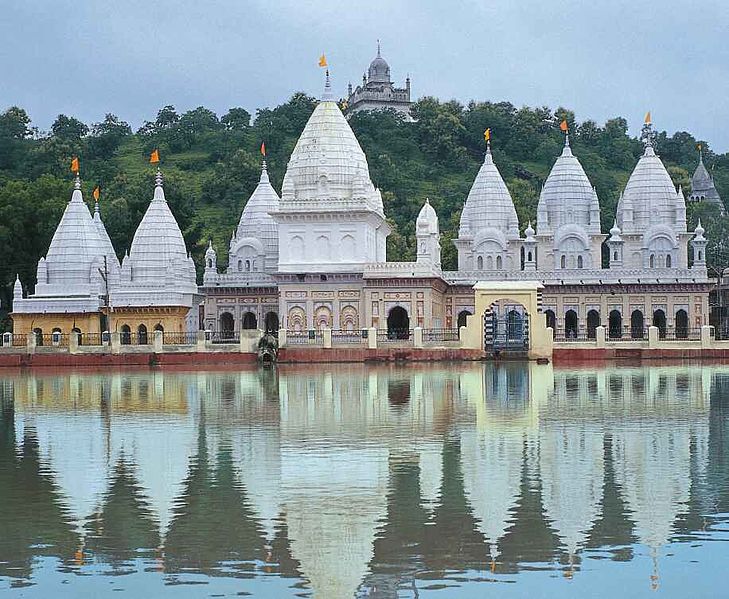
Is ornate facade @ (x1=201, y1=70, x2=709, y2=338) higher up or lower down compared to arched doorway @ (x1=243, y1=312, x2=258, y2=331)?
higher up

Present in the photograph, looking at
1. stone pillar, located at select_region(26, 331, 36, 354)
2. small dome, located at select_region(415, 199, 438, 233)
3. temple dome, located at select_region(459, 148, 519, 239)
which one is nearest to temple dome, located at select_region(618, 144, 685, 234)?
temple dome, located at select_region(459, 148, 519, 239)

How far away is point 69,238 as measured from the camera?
56.2m

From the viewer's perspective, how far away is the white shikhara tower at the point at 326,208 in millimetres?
55625

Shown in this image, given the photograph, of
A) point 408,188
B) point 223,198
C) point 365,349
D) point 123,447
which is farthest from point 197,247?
point 123,447

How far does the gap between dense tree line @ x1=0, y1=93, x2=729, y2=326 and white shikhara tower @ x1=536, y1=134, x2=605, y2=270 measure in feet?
33.0

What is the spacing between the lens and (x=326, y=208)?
55562 millimetres

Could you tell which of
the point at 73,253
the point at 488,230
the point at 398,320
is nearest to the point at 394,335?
the point at 398,320

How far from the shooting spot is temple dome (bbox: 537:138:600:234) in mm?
62844

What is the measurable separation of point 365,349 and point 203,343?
18.4ft

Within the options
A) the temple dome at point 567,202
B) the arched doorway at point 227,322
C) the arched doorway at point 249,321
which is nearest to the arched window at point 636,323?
the temple dome at point 567,202

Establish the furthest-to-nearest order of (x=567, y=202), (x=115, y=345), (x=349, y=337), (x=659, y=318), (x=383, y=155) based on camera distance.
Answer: (x=383, y=155), (x=567, y=202), (x=659, y=318), (x=349, y=337), (x=115, y=345)

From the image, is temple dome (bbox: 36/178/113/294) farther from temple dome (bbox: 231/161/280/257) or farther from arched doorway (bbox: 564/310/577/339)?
arched doorway (bbox: 564/310/577/339)

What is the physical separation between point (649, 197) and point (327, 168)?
53.4 ft

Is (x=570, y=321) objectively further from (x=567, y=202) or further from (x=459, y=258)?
(x=459, y=258)
